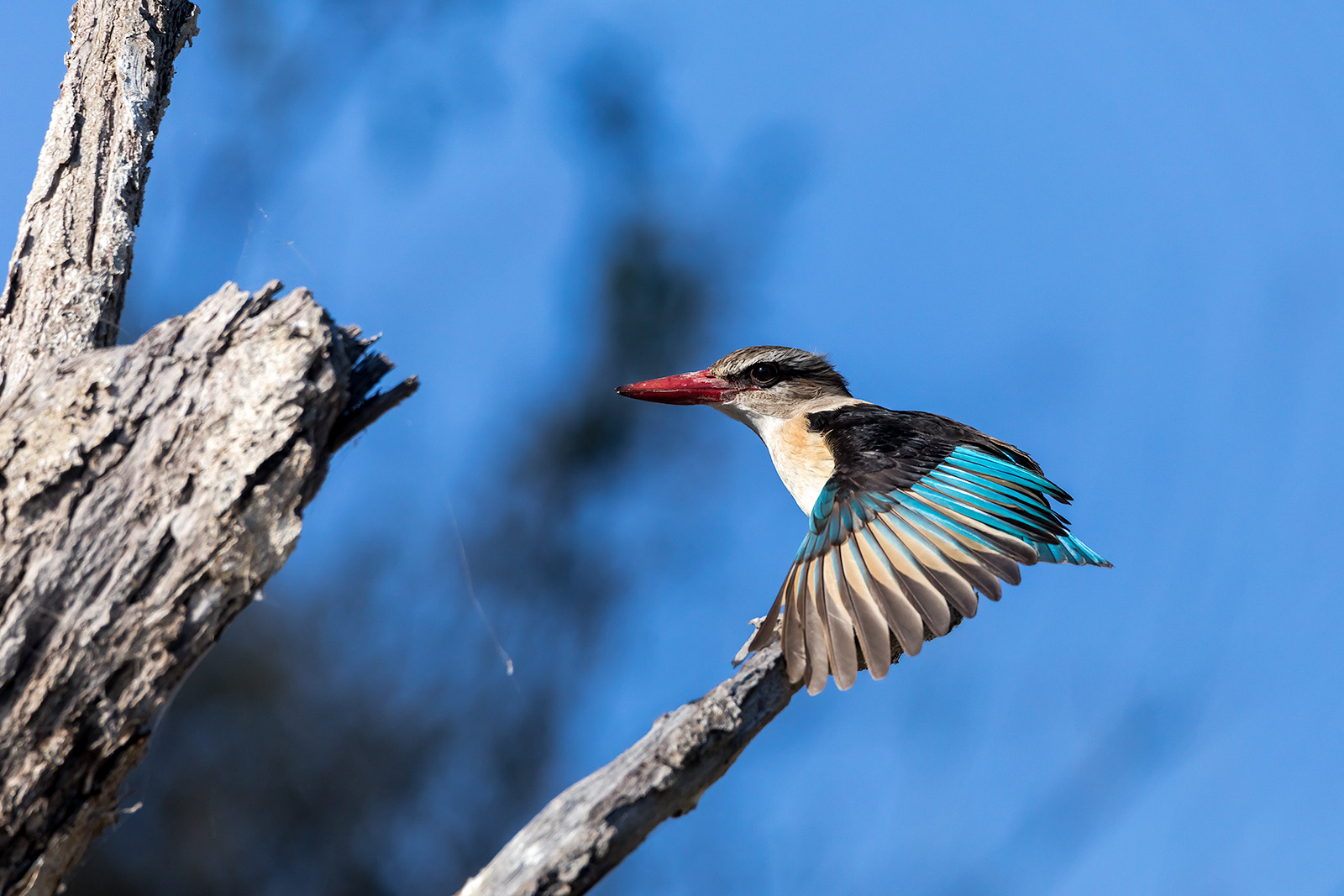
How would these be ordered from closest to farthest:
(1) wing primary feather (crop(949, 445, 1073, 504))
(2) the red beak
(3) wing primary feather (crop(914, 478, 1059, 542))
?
(3) wing primary feather (crop(914, 478, 1059, 542)), (1) wing primary feather (crop(949, 445, 1073, 504)), (2) the red beak

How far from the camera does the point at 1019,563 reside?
287 cm

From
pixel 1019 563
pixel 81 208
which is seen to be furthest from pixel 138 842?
pixel 1019 563

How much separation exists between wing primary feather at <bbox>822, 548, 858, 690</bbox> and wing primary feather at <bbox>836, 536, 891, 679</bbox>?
0.06ft

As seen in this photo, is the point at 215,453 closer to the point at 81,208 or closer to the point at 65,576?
the point at 65,576

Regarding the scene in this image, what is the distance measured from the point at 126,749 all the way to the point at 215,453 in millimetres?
470

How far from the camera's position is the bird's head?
4.39 m

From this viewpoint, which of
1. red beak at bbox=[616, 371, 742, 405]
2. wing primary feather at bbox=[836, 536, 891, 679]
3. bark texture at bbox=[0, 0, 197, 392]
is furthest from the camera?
red beak at bbox=[616, 371, 742, 405]

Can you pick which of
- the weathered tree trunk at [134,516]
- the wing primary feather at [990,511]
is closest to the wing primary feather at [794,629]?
the wing primary feather at [990,511]

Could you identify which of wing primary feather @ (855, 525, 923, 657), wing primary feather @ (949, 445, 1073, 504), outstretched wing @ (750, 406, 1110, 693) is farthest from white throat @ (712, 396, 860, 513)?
wing primary feather @ (855, 525, 923, 657)

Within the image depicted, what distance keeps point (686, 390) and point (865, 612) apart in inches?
77.6

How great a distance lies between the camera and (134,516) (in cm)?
162

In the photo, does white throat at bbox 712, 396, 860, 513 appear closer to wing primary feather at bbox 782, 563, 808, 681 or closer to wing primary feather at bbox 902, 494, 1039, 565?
wing primary feather at bbox 902, 494, 1039, 565

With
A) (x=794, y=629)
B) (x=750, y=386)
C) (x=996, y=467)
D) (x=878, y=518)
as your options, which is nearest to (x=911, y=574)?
(x=878, y=518)

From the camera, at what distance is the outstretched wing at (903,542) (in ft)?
8.13
